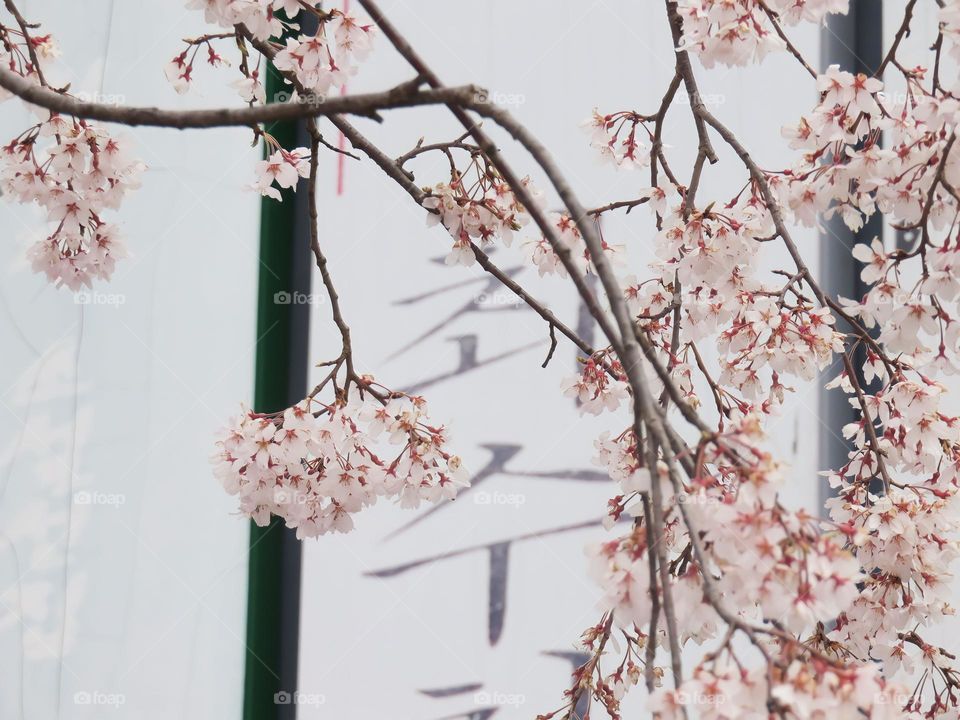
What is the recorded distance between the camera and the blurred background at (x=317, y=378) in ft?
5.20

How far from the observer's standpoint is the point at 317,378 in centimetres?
179

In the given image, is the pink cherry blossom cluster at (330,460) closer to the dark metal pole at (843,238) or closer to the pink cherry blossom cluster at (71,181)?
the pink cherry blossom cluster at (71,181)

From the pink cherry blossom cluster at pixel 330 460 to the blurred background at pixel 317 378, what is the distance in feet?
2.62

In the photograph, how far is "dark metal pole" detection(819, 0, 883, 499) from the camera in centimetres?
165

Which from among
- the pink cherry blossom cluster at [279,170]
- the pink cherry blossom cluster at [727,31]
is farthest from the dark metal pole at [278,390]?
the pink cherry blossom cluster at [727,31]

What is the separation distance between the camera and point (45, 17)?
5.32 feet

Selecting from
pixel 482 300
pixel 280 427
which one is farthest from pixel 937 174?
pixel 482 300

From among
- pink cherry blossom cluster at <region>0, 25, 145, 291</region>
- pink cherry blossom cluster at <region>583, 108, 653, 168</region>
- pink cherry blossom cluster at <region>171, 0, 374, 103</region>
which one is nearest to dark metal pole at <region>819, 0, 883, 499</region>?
pink cherry blossom cluster at <region>583, 108, 653, 168</region>

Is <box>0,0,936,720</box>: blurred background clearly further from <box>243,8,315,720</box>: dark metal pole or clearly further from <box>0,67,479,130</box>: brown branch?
<box>0,67,479,130</box>: brown branch

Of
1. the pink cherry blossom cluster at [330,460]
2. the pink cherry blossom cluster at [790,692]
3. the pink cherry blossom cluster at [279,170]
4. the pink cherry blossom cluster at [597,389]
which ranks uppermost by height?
the pink cherry blossom cluster at [279,170]

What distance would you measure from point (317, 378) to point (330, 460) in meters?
0.93

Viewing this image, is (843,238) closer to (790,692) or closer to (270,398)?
(270,398)

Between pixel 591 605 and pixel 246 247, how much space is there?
915 millimetres

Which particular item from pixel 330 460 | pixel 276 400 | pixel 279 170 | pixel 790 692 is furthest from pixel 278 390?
pixel 790 692
